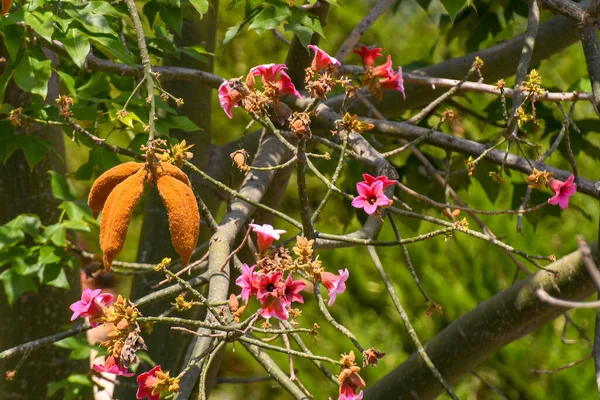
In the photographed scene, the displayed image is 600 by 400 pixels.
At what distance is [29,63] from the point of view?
1.33m

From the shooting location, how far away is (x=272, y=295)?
36.4 inches

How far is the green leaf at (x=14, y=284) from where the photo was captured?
1663mm

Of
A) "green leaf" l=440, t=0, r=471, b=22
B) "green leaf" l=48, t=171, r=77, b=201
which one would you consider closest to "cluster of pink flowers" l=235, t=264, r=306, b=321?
"green leaf" l=440, t=0, r=471, b=22

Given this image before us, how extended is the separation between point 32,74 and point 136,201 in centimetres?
58

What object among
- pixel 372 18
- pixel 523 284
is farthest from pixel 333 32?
pixel 523 284

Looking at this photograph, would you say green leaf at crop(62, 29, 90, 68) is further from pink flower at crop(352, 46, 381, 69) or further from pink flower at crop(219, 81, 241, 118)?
pink flower at crop(352, 46, 381, 69)

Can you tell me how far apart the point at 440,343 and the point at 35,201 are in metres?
0.98

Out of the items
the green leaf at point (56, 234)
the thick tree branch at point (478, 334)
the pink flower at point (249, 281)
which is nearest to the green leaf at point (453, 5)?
the thick tree branch at point (478, 334)

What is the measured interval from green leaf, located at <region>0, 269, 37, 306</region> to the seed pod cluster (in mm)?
863

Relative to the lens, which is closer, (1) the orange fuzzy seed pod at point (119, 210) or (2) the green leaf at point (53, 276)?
(1) the orange fuzzy seed pod at point (119, 210)

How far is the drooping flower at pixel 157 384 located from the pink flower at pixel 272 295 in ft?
0.42

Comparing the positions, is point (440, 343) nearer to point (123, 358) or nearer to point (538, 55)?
point (538, 55)

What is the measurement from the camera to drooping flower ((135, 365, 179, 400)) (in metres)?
0.91

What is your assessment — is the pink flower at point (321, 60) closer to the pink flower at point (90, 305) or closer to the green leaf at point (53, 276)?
the pink flower at point (90, 305)
